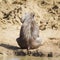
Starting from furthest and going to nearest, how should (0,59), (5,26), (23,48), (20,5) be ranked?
(20,5) < (5,26) < (23,48) < (0,59)

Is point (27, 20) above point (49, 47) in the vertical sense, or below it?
above

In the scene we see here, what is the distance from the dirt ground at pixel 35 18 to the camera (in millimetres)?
12413

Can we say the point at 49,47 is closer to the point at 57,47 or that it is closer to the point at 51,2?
the point at 57,47

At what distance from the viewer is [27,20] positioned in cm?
1217

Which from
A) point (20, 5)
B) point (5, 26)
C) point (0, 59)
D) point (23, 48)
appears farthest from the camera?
point (20, 5)

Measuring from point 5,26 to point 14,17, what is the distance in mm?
967

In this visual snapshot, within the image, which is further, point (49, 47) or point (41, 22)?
point (41, 22)

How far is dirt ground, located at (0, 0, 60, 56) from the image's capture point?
40.7 ft

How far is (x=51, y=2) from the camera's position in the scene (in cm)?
1748

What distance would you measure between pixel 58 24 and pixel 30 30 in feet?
13.0

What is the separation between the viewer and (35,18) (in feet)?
53.1

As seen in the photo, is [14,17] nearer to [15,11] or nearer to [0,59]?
[15,11]

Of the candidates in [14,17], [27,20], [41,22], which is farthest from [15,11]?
[27,20]

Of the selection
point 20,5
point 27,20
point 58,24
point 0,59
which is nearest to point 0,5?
point 20,5
